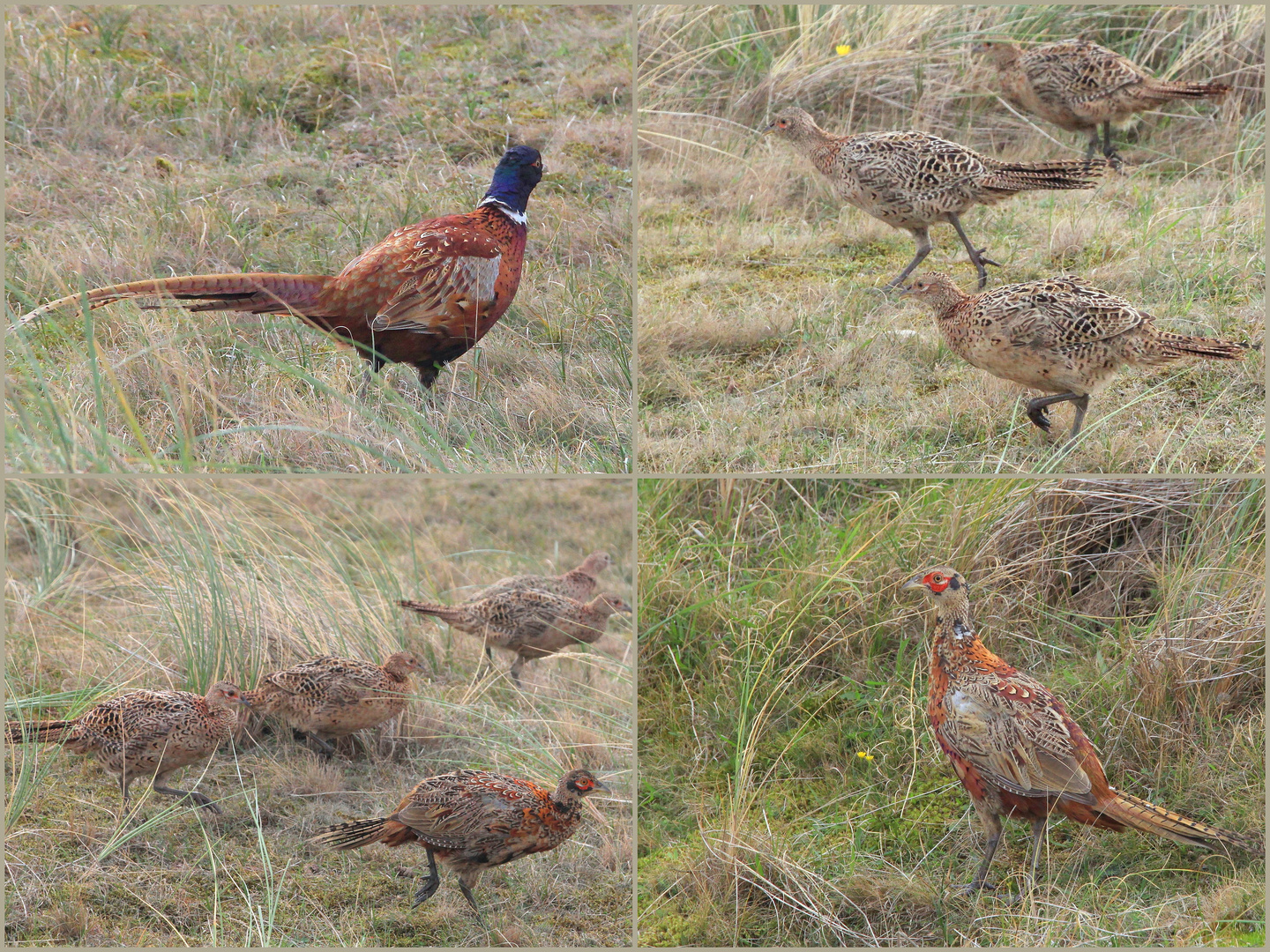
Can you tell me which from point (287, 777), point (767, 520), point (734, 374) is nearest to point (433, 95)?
point (734, 374)

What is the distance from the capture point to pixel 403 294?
15.4 feet

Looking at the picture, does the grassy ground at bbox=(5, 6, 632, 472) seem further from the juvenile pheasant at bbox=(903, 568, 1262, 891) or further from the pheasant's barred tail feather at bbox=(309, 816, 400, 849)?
the juvenile pheasant at bbox=(903, 568, 1262, 891)

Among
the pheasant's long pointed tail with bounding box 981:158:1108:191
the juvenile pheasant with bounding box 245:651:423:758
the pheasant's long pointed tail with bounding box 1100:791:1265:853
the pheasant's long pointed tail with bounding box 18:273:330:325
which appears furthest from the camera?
the pheasant's long pointed tail with bounding box 981:158:1108:191

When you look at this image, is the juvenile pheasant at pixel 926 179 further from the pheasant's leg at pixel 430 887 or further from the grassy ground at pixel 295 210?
the pheasant's leg at pixel 430 887

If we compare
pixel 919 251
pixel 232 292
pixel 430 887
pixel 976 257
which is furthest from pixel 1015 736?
pixel 232 292

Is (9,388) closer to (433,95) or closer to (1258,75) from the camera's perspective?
(433,95)

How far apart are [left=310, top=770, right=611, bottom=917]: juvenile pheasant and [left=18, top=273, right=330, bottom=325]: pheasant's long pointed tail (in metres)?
2.10

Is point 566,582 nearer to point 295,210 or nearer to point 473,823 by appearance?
point 473,823

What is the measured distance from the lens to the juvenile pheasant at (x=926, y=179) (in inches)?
221

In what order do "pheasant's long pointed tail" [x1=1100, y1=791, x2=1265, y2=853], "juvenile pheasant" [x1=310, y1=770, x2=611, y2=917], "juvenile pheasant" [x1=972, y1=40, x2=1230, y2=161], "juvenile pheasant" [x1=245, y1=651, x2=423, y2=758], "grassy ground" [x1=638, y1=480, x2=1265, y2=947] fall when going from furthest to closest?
"juvenile pheasant" [x1=972, y1=40, x2=1230, y2=161] < "juvenile pheasant" [x1=245, y1=651, x2=423, y2=758] < "juvenile pheasant" [x1=310, y1=770, x2=611, y2=917] < "grassy ground" [x1=638, y1=480, x2=1265, y2=947] < "pheasant's long pointed tail" [x1=1100, y1=791, x2=1265, y2=853]

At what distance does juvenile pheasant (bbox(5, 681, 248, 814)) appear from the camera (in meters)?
4.45

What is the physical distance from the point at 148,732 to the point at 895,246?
4.70 m

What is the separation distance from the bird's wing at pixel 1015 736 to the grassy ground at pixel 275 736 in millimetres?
1489

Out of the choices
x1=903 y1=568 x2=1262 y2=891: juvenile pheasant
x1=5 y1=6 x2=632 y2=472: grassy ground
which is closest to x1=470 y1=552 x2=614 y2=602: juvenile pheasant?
x1=5 y1=6 x2=632 y2=472: grassy ground
